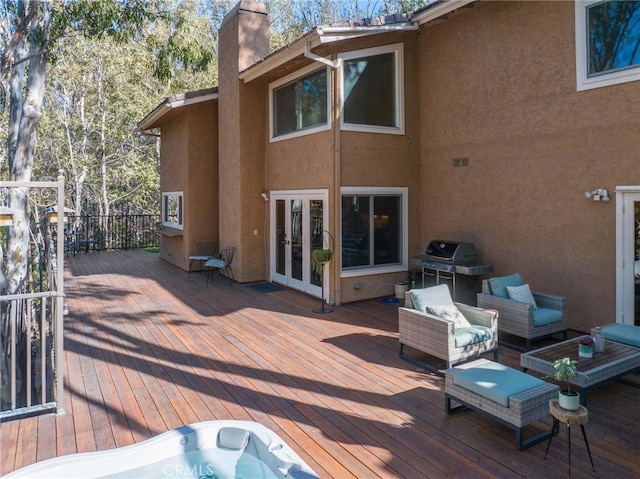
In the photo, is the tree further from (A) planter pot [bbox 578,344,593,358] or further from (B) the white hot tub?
(A) planter pot [bbox 578,344,593,358]

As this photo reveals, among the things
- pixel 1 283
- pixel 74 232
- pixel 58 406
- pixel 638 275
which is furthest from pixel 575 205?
pixel 74 232

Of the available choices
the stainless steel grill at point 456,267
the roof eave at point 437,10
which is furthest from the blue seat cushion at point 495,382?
the roof eave at point 437,10

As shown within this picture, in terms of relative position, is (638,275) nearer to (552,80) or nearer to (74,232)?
(552,80)

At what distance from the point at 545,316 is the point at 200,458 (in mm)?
4972

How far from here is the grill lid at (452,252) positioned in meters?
8.12

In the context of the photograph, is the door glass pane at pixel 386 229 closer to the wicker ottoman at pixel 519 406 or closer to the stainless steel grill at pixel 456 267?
the stainless steel grill at pixel 456 267

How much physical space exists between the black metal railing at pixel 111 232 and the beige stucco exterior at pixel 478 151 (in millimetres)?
8604

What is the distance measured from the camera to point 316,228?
9.51 metres

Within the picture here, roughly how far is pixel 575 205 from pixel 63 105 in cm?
2150

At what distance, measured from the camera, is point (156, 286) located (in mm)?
10945

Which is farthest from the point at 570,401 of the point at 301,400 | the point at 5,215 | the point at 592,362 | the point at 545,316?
the point at 5,215

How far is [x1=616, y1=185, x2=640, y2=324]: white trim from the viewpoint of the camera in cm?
627

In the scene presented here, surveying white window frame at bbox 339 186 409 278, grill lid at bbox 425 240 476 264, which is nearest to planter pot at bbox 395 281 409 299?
white window frame at bbox 339 186 409 278

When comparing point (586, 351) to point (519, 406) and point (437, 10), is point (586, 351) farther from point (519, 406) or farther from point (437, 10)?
point (437, 10)
